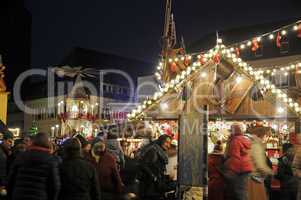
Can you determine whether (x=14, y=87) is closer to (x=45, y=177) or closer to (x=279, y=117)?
(x=279, y=117)

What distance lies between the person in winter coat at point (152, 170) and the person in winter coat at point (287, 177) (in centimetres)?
243

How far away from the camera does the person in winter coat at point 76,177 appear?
5.99 metres

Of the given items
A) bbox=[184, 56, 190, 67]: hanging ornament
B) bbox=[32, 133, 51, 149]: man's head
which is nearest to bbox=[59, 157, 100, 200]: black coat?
bbox=[32, 133, 51, 149]: man's head

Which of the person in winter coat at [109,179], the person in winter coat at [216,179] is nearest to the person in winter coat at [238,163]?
the person in winter coat at [216,179]

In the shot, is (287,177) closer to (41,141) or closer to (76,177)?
(76,177)

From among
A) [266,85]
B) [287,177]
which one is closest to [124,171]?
[287,177]

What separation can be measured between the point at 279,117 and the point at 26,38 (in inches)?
1526

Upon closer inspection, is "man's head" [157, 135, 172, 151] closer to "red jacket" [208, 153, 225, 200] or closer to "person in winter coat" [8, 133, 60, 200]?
"red jacket" [208, 153, 225, 200]

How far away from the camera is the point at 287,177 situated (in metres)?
9.26

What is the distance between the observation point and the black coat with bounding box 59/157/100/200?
236 inches

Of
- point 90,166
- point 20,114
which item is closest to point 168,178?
point 90,166

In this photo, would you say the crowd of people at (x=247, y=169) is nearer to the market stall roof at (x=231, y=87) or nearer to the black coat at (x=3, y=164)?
the market stall roof at (x=231, y=87)

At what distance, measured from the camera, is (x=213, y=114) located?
37.0 ft

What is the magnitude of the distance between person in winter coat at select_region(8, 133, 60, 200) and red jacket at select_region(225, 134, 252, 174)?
367 cm
